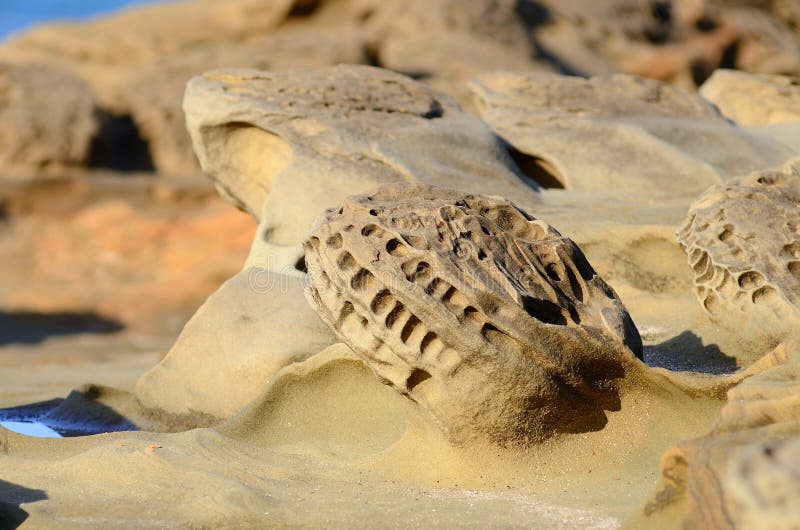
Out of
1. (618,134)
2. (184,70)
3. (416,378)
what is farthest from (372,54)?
(416,378)

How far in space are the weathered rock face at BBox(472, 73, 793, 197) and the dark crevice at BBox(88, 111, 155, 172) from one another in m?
5.51

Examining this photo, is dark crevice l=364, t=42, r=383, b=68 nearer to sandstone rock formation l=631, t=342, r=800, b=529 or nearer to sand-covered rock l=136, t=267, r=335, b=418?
sand-covered rock l=136, t=267, r=335, b=418

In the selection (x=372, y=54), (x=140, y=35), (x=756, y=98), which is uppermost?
(x=756, y=98)

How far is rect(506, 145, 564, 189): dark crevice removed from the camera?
6.18 m

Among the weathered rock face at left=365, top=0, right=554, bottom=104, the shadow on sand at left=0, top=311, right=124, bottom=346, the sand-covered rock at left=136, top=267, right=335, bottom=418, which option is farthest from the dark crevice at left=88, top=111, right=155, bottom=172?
the sand-covered rock at left=136, top=267, right=335, bottom=418

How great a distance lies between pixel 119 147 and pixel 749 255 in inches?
345

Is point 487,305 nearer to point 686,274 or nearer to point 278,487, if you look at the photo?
point 278,487

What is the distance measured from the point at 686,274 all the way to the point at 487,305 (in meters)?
2.17

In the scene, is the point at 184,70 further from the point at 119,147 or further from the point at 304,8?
the point at 304,8

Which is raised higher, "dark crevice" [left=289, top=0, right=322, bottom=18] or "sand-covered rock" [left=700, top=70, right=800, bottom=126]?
"sand-covered rock" [left=700, top=70, right=800, bottom=126]

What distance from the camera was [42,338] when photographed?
10.6 meters

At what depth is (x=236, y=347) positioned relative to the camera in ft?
15.3

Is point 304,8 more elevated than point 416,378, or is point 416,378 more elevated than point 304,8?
point 416,378

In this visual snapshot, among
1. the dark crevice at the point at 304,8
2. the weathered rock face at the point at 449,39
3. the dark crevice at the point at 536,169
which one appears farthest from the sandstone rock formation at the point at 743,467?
the dark crevice at the point at 304,8
